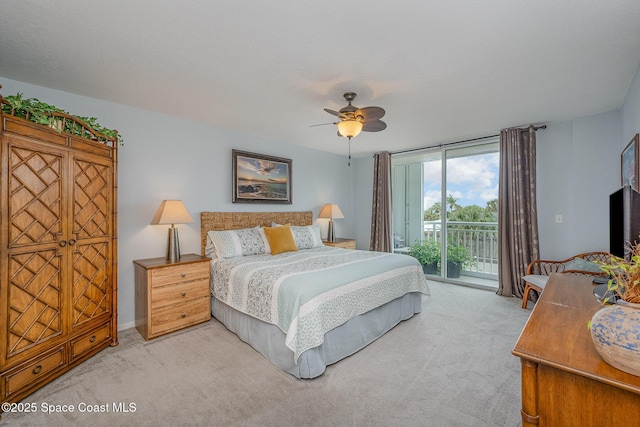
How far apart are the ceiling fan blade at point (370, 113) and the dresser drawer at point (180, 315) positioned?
2.59m

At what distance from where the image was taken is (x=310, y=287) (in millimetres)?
2270

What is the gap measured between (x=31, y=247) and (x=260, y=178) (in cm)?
278

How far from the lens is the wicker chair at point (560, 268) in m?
3.14

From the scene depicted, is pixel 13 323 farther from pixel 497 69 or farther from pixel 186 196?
pixel 497 69

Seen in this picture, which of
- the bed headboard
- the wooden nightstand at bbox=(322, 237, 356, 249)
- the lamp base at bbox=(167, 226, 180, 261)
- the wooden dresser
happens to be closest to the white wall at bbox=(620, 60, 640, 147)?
the wooden dresser

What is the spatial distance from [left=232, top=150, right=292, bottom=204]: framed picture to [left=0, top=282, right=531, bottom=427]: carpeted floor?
2.06m

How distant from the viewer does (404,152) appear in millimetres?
5352

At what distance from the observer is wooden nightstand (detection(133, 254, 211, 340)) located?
2799mm

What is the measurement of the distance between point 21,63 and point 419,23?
303 centimetres

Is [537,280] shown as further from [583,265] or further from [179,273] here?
[179,273]

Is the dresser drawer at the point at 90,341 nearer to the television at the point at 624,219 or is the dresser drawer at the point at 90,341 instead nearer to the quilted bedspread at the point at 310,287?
the quilted bedspread at the point at 310,287

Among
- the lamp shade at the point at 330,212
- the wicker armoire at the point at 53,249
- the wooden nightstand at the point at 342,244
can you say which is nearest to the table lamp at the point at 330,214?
the lamp shade at the point at 330,212

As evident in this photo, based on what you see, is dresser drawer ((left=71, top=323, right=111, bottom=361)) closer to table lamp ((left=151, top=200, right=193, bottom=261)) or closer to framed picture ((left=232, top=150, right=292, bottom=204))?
table lamp ((left=151, top=200, right=193, bottom=261))

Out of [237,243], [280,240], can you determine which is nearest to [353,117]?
[280,240]
